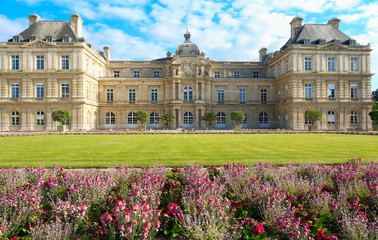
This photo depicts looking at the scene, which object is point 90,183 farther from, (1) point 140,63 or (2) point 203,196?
(1) point 140,63

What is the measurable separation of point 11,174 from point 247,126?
150ft

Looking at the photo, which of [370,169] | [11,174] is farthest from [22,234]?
[370,169]

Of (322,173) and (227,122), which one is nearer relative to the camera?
(322,173)

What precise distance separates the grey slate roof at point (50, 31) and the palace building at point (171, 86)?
168 millimetres

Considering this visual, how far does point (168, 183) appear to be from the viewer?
6.70 metres

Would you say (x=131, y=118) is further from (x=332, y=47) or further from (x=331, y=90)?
(x=332, y=47)

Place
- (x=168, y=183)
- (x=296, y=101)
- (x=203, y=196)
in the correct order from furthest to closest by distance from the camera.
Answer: (x=296, y=101)
(x=168, y=183)
(x=203, y=196)

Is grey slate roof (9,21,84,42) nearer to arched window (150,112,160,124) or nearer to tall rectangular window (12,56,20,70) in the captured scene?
tall rectangular window (12,56,20,70)

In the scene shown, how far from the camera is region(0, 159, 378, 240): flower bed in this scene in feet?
12.9

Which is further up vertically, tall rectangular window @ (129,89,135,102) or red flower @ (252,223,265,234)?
tall rectangular window @ (129,89,135,102)

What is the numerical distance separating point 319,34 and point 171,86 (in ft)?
96.5

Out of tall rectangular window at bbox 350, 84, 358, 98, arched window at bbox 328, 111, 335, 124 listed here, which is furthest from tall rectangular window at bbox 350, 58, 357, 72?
arched window at bbox 328, 111, 335, 124

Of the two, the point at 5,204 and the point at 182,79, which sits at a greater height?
the point at 182,79

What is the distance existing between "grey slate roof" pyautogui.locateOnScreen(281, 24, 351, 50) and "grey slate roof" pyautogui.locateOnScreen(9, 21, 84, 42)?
134ft
